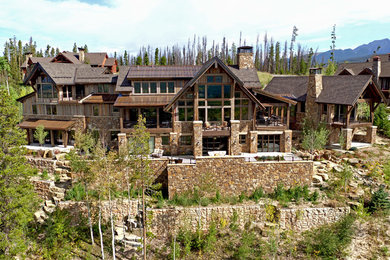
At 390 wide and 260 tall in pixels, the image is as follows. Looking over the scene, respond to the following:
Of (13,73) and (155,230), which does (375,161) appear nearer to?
(155,230)

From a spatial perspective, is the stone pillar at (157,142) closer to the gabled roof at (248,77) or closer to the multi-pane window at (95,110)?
the multi-pane window at (95,110)

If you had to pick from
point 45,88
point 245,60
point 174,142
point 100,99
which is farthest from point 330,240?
point 45,88

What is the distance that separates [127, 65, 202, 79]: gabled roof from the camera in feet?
96.5

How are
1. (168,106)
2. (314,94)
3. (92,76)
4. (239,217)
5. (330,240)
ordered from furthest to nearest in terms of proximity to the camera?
1. (92,76)
2. (314,94)
3. (168,106)
4. (239,217)
5. (330,240)

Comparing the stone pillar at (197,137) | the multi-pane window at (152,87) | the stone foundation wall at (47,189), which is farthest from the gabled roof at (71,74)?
the stone pillar at (197,137)

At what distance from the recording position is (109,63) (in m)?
60.3

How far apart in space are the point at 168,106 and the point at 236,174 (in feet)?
31.2

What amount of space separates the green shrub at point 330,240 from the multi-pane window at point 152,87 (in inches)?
765

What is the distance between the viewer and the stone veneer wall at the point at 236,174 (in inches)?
944

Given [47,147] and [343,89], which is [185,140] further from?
[343,89]

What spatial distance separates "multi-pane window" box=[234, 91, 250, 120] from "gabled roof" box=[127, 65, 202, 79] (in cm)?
548

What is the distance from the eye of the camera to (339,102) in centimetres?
2939

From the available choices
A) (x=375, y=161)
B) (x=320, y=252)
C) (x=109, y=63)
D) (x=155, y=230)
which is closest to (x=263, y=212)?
(x=320, y=252)

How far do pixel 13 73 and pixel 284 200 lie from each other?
75.9 metres
